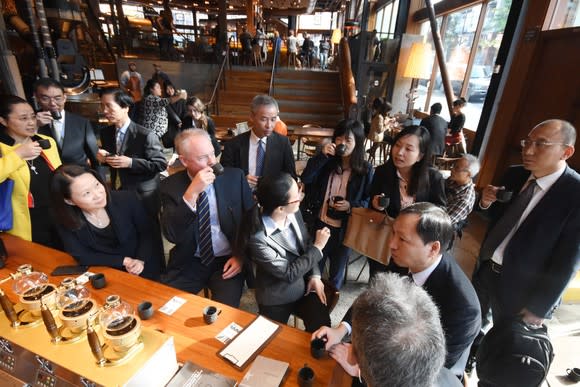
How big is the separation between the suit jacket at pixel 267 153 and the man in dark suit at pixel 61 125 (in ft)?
4.50

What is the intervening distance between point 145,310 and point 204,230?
750 millimetres

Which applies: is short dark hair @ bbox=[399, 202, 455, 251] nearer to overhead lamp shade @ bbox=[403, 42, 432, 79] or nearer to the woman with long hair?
the woman with long hair

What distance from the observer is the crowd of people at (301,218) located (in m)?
1.49

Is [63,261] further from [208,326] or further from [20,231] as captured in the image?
[208,326]

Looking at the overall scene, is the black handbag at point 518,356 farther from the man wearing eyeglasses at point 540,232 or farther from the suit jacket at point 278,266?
the suit jacket at point 278,266

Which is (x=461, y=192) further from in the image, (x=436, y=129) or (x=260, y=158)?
(x=436, y=129)

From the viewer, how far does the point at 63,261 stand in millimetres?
1945

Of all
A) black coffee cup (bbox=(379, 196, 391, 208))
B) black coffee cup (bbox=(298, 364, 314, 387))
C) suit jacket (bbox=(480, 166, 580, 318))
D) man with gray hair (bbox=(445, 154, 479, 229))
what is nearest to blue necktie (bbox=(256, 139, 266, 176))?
black coffee cup (bbox=(379, 196, 391, 208))

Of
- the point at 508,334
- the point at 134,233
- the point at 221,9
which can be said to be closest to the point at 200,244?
the point at 134,233

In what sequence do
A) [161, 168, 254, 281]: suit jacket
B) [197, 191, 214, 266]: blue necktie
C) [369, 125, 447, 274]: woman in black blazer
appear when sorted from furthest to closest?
[369, 125, 447, 274]: woman in black blazer → [197, 191, 214, 266]: blue necktie → [161, 168, 254, 281]: suit jacket

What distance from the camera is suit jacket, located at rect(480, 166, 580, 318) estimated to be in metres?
1.71

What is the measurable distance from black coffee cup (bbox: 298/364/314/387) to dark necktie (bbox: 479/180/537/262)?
5.49 feet

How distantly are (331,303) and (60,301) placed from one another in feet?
4.89

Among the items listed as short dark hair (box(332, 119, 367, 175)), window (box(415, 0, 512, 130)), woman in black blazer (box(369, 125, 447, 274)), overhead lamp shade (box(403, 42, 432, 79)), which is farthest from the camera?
window (box(415, 0, 512, 130))
